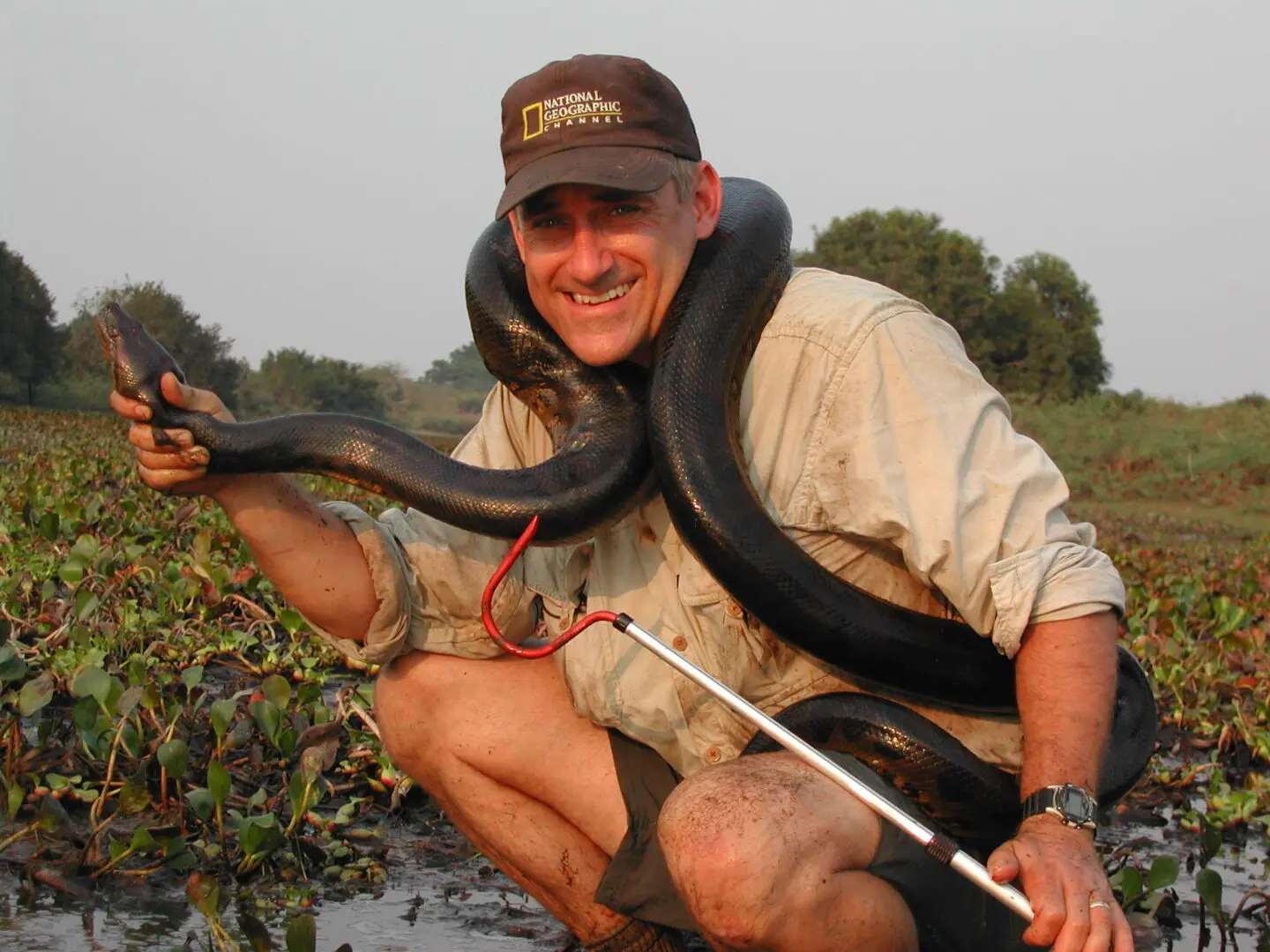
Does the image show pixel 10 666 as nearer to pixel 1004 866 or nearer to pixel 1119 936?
pixel 1004 866

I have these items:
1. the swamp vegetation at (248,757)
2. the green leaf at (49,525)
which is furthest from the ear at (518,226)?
the green leaf at (49,525)

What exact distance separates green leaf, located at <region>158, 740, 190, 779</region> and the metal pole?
111 cm

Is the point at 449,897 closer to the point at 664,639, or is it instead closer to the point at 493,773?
the point at 493,773

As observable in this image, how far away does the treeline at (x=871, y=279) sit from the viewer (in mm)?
32906

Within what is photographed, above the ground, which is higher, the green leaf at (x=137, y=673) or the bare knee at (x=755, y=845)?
the bare knee at (x=755, y=845)

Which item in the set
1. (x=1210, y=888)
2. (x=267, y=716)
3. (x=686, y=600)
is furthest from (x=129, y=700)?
(x=1210, y=888)

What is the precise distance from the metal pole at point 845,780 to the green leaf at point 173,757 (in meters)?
1.11

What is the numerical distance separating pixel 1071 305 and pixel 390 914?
153 feet

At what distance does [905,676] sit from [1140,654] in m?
2.78

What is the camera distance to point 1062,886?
1.99 metres

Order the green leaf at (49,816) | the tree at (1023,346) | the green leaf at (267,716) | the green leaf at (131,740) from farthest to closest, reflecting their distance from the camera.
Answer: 1. the tree at (1023,346)
2. the green leaf at (267,716)
3. the green leaf at (131,740)
4. the green leaf at (49,816)

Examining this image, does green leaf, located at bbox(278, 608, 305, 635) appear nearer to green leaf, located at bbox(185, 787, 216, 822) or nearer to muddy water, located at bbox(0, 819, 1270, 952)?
muddy water, located at bbox(0, 819, 1270, 952)

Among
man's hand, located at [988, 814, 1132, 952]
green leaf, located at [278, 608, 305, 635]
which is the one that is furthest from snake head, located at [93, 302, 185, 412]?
man's hand, located at [988, 814, 1132, 952]

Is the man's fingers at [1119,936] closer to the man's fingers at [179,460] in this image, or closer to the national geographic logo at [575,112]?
the national geographic logo at [575,112]
